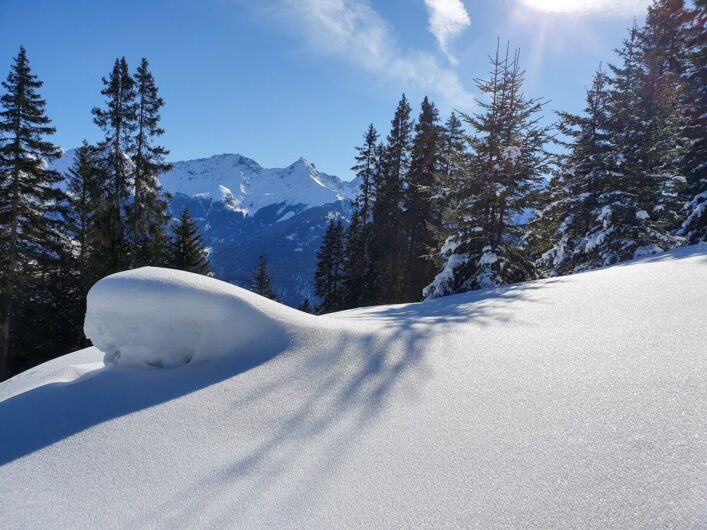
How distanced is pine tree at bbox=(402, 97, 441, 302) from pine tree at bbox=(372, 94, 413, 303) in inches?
18.3

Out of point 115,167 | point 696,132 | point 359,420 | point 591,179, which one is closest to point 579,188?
point 591,179

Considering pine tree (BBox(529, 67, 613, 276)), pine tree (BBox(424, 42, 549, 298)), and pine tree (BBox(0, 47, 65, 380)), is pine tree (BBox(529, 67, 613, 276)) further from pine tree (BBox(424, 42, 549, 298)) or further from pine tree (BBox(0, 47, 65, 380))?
pine tree (BBox(0, 47, 65, 380))

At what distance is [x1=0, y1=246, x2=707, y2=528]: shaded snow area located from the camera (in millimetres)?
1791

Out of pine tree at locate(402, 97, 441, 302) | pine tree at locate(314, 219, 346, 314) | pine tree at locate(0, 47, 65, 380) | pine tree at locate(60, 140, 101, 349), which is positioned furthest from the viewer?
pine tree at locate(314, 219, 346, 314)

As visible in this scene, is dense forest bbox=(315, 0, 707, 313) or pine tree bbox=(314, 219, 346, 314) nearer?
dense forest bbox=(315, 0, 707, 313)

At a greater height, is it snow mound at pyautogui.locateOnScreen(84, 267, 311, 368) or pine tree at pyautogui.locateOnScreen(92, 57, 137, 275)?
pine tree at pyautogui.locateOnScreen(92, 57, 137, 275)

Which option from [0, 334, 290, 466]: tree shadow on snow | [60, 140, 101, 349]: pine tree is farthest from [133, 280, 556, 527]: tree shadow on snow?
[60, 140, 101, 349]: pine tree

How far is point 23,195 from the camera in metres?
14.6

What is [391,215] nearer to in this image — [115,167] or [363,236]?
[363,236]

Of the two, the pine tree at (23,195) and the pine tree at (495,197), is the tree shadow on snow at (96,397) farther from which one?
the pine tree at (23,195)

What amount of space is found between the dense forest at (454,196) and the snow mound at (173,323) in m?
7.12

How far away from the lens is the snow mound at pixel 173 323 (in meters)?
3.68

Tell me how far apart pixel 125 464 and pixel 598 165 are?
1493 centimetres

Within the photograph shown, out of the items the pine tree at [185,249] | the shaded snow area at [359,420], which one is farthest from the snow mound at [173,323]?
the pine tree at [185,249]
